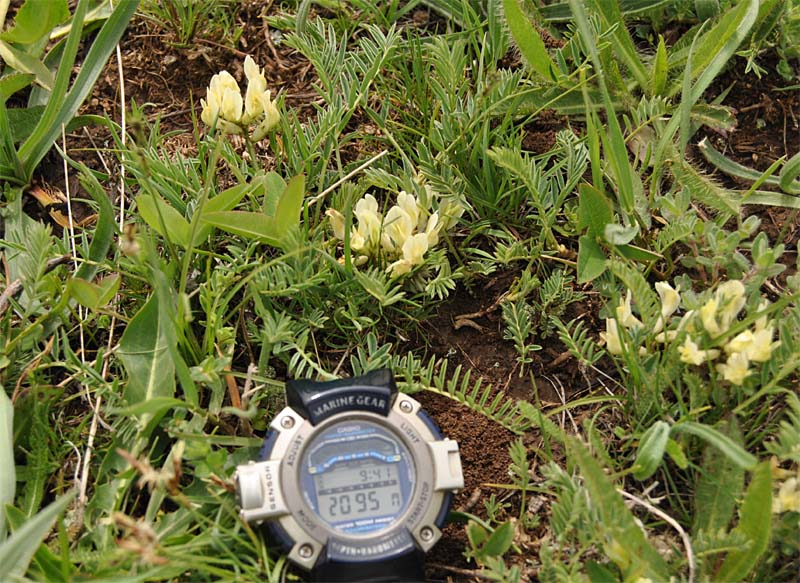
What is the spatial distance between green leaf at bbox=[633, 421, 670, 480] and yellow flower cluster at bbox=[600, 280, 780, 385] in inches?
5.1

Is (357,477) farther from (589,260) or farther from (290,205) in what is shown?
(589,260)

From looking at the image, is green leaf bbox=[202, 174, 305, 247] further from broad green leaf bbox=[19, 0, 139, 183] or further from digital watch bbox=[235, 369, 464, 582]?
broad green leaf bbox=[19, 0, 139, 183]

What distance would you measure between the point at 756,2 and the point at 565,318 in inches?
30.4

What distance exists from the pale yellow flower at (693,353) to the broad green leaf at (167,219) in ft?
3.03

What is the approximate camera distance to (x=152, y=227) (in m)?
1.89

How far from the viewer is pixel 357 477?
1.66m

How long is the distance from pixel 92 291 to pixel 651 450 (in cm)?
105

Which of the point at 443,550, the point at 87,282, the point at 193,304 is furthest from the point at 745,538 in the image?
the point at 87,282

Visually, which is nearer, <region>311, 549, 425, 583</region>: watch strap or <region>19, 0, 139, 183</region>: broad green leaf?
<region>311, 549, 425, 583</region>: watch strap

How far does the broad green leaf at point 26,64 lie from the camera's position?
2.18 m

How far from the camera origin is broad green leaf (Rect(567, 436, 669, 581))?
1.50 m

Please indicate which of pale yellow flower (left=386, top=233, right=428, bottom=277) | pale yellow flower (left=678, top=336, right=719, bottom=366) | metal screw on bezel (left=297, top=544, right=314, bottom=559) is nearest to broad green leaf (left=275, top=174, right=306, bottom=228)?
pale yellow flower (left=386, top=233, right=428, bottom=277)

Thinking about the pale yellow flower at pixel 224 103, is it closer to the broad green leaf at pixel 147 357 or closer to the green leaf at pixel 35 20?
Result: the broad green leaf at pixel 147 357

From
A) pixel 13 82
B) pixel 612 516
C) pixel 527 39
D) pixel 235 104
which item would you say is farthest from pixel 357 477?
Result: pixel 13 82
